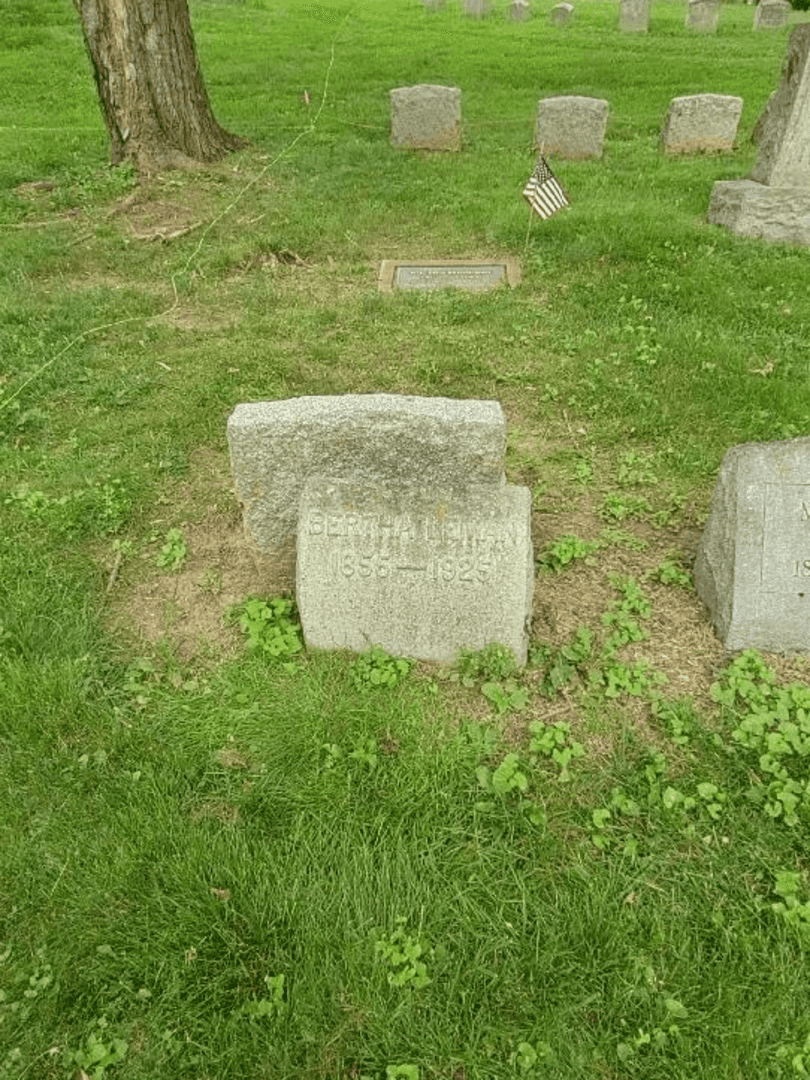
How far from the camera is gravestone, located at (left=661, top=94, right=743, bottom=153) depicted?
9.89 m

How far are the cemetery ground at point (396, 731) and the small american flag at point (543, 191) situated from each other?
49cm

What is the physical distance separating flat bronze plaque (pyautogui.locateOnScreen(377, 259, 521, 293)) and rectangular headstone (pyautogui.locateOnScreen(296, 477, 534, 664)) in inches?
156

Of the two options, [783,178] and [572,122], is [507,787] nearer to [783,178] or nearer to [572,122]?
[783,178]

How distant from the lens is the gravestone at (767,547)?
318 centimetres

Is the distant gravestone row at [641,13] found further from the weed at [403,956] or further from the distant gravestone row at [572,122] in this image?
the weed at [403,956]

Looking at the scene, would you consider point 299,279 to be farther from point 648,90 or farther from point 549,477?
point 648,90

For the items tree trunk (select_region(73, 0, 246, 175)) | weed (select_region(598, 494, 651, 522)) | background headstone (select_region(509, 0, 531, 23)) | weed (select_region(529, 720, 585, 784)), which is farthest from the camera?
background headstone (select_region(509, 0, 531, 23))

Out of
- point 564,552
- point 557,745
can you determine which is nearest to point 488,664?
point 557,745

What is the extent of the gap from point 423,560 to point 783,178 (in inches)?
243

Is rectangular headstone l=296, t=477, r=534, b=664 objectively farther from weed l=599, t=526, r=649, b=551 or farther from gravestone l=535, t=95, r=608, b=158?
gravestone l=535, t=95, r=608, b=158

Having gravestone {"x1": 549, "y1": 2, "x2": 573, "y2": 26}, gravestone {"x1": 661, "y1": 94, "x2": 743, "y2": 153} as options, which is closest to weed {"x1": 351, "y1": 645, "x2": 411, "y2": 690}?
gravestone {"x1": 661, "y1": 94, "x2": 743, "y2": 153}

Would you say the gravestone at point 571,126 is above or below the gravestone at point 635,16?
below

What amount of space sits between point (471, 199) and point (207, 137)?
337cm

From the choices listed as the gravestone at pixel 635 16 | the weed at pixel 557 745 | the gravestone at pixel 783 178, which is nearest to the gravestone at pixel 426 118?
the gravestone at pixel 783 178
